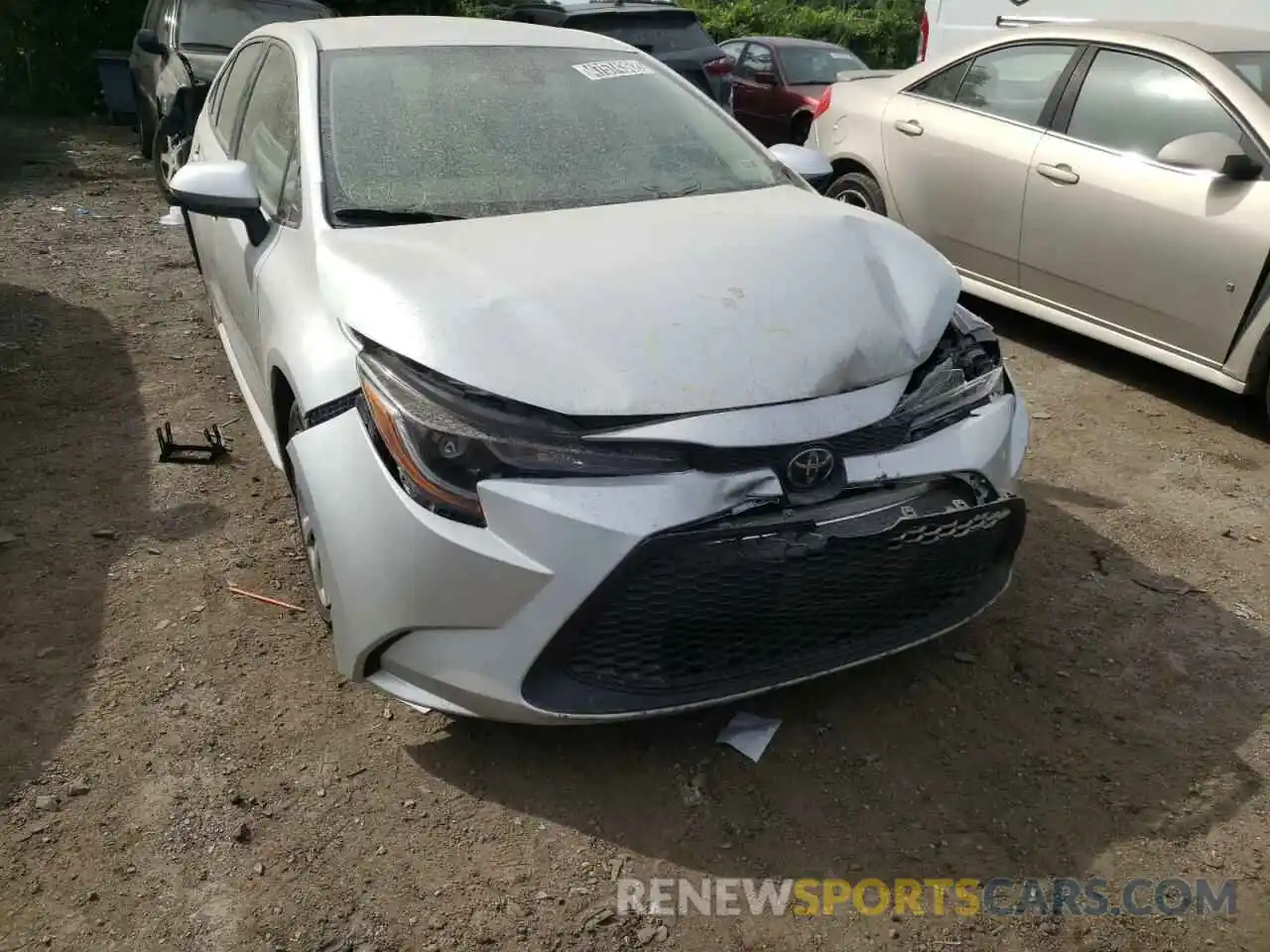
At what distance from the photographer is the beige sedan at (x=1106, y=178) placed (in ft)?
13.7

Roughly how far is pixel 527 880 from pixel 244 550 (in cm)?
171

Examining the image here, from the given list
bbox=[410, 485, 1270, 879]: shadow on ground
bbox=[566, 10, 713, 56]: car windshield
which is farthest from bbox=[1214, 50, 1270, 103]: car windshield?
bbox=[566, 10, 713, 56]: car windshield

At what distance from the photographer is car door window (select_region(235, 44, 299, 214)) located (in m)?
3.21

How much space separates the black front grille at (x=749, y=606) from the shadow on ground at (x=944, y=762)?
29cm

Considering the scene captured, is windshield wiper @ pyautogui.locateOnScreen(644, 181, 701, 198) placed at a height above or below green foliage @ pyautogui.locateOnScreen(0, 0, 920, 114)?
above

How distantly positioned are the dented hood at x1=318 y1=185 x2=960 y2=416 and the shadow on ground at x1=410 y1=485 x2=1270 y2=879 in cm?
91

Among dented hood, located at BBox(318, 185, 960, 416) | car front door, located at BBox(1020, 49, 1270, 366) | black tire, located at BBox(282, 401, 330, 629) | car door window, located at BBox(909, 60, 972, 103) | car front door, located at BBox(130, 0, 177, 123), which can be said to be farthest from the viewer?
car front door, located at BBox(130, 0, 177, 123)

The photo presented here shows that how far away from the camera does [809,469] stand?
227cm

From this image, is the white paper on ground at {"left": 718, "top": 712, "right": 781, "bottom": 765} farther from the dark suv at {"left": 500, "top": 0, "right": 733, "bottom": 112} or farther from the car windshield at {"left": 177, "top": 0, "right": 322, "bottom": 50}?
the car windshield at {"left": 177, "top": 0, "right": 322, "bottom": 50}

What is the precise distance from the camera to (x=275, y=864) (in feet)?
7.48

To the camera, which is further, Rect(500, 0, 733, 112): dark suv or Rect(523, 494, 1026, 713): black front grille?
Rect(500, 0, 733, 112): dark suv

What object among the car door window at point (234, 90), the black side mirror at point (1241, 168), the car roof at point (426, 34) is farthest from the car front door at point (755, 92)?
the car roof at point (426, 34)

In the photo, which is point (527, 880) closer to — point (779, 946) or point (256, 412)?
point (779, 946)

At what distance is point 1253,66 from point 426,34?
345 cm
